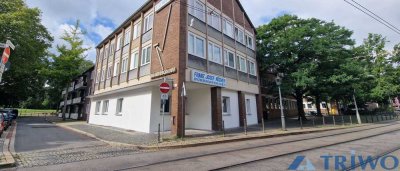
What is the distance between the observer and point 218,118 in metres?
15.4

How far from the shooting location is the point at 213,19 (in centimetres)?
1756

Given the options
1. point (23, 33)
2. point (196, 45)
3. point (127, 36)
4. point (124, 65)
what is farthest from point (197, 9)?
point (23, 33)

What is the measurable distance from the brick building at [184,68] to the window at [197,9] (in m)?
0.07

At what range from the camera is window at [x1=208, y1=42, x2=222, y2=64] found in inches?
638

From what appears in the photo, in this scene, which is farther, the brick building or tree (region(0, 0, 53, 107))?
tree (region(0, 0, 53, 107))

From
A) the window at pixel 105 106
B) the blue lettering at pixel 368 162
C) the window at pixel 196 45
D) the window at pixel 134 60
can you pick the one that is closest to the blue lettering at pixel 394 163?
the blue lettering at pixel 368 162

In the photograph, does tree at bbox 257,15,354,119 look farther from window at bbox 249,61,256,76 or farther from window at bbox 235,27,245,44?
window at bbox 235,27,245,44

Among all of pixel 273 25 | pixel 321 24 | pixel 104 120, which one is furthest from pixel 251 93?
pixel 104 120

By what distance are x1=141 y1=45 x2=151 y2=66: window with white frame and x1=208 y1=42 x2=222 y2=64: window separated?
467 cm

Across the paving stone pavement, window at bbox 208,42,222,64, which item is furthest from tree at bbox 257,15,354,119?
the paving stone pavement

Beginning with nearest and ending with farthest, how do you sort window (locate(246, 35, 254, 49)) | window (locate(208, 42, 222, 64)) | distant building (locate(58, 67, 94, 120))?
window (locate(208, 42, 222, 64)), window (locate(246, 35, 254, 49)), distant building (locate(58, 67, 94, 120))

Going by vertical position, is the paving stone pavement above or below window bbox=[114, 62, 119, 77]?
below

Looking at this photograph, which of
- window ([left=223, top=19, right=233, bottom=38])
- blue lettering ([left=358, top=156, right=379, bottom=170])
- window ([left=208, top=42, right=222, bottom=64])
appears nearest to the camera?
blue lettering ([left=358, top=156, right=379, bottom=170])

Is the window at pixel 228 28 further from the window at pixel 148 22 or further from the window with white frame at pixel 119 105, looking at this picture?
the window with white frame at pixel 119 105
